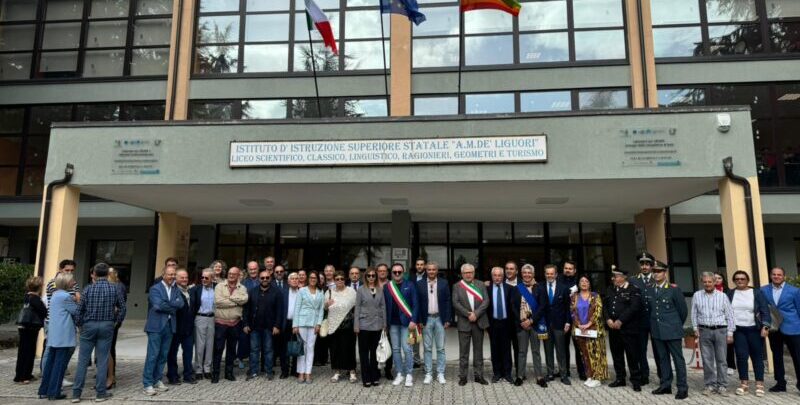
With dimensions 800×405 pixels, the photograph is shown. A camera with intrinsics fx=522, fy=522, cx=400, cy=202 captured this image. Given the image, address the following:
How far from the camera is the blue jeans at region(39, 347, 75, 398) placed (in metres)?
7.00

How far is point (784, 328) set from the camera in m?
7.54

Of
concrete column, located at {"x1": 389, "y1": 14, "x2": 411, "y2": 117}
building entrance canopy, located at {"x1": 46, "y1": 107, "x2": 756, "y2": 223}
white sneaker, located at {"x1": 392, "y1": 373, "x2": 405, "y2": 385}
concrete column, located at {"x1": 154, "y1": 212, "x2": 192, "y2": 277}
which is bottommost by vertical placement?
white sneaker, located at {"x1": 392, "y1": 373, "x2": 405, "y2": 385}

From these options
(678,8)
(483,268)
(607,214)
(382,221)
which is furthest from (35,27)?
(678,8)

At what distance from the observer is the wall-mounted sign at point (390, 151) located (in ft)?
32.7

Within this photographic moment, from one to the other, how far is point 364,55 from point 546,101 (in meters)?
→ 5.45


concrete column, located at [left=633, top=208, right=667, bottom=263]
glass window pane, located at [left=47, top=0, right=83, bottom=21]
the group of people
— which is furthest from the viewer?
glass window pane, located at [left=47, top=0, right=83, bottom=21]

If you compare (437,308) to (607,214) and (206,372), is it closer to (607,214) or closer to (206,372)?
(206,372)

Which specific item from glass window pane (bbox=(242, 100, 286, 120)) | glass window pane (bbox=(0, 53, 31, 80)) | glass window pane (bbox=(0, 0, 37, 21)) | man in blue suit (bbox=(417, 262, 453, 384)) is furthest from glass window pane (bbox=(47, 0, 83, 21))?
man in blue suit (bbox=(417, 262, 453, 384))

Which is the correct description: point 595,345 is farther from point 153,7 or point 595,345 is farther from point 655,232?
point 153,7

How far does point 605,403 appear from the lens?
6.78 metres

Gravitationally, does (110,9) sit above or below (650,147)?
above

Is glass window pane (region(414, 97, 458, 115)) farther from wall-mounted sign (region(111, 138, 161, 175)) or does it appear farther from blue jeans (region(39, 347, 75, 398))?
blue jeans (region(39, 347, 75, 398))

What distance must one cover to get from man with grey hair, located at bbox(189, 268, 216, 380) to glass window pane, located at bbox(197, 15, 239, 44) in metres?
10.1

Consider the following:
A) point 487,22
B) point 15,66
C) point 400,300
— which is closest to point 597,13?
point 487,22
